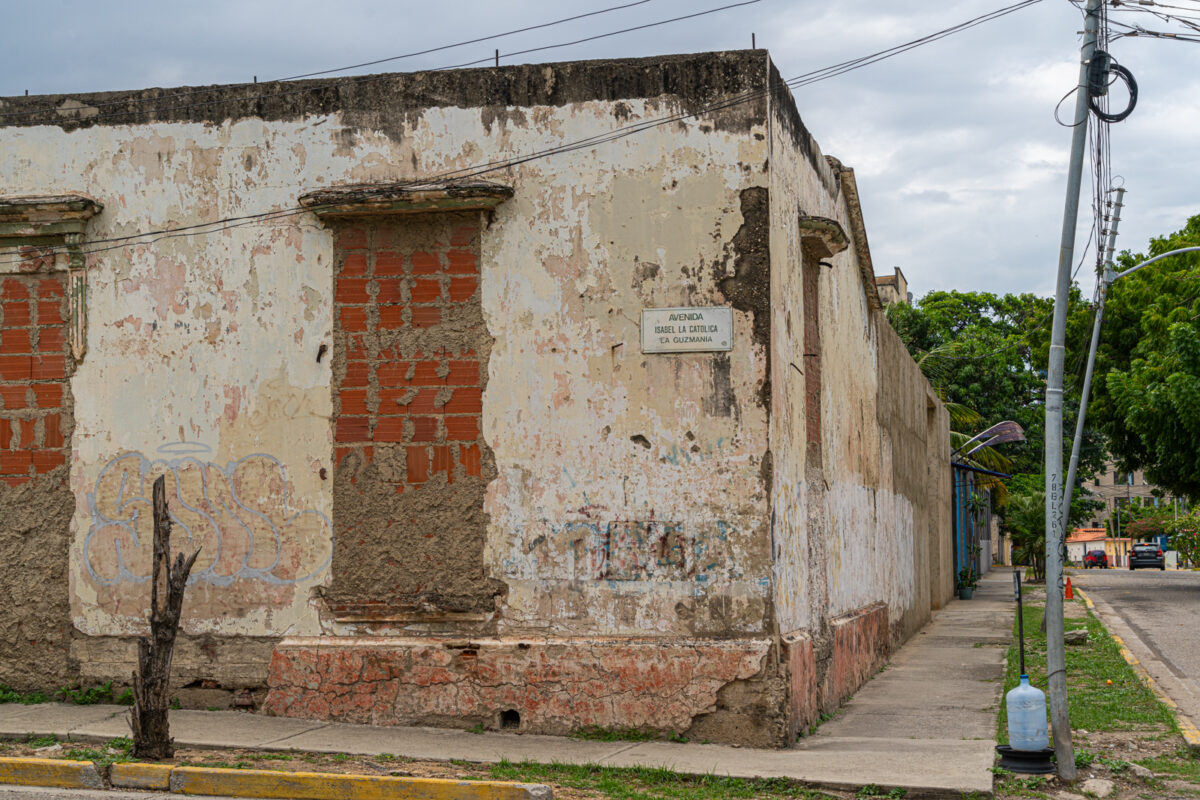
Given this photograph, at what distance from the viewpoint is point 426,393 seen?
30.6 ft

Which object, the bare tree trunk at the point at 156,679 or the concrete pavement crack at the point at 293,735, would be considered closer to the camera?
the bare tree trunk at the point at 156,679

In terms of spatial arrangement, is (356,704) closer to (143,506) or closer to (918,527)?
(143,506)

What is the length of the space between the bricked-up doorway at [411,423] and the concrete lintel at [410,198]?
0.39 feet

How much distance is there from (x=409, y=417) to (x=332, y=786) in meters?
3.05

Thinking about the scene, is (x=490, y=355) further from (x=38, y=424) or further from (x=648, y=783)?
(x=38, y=424)

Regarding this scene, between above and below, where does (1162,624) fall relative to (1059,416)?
below

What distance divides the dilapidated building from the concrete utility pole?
1816 millimetres

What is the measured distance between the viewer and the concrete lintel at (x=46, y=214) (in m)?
9.68

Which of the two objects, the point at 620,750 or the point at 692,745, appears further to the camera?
the point at 692,745

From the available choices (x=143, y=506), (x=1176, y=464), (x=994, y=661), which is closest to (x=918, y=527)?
(x=994, y=661)

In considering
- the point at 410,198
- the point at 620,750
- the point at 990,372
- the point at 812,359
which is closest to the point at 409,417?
the point at 410,198

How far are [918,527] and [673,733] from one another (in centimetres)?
1262

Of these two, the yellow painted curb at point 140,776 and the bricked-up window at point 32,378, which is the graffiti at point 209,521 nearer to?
the bricked-up window at point 32,378

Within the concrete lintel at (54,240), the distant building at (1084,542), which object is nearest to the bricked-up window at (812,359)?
the concrete lintel at (54,240)
